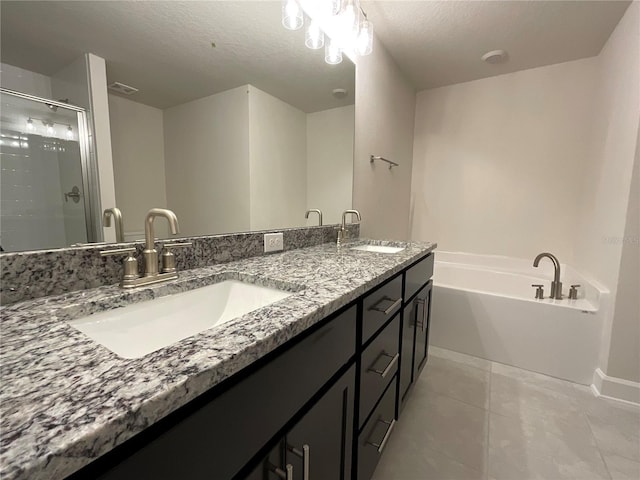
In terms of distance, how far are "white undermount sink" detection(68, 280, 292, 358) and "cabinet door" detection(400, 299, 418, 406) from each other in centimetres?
70

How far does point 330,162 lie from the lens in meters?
1.70

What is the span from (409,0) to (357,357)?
6.39 ft

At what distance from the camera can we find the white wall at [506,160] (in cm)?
235

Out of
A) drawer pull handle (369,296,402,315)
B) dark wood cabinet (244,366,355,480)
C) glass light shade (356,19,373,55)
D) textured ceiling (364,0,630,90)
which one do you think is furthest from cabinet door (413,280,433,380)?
textured ceiling (364,0,630,90)

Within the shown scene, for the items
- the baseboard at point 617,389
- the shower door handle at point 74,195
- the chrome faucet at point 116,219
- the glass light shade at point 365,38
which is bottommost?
the baseboard at point 617,389

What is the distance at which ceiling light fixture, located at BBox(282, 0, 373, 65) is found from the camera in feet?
4.38

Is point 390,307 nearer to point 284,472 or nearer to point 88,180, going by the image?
point 284,472

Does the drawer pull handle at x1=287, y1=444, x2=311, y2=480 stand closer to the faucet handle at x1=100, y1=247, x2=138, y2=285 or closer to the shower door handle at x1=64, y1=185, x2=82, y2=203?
the faucet handle at x1=100, y1=247, x2=138, y2=285

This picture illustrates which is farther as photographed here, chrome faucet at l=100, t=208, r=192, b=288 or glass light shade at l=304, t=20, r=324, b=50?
glass light shade at l=304, t=20, r=324, b=50

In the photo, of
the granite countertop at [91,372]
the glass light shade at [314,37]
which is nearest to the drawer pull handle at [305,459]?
the granite countertop at [91,372]

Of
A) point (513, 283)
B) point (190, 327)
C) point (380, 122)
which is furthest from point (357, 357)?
point (513, 283)

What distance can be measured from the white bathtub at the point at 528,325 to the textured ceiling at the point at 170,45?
69.9 inches

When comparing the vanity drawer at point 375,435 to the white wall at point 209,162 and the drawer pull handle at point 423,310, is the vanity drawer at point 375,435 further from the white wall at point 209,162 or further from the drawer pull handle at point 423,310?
the white wall at point 209,162

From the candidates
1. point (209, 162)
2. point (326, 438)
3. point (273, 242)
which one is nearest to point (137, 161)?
point (209, 162)
